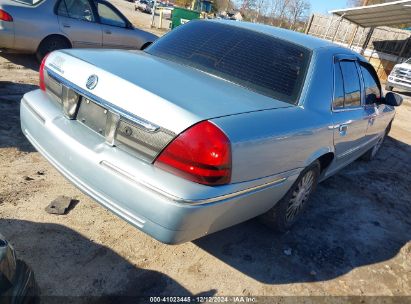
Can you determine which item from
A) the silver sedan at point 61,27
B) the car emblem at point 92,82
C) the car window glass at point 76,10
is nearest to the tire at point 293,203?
the car emblem at point 92,82

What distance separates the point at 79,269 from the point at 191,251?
866 mm

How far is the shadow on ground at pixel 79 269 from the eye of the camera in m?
2.43

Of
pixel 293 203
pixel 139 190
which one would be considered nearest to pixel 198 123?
pixel 139 190

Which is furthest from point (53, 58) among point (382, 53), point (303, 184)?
point (382, 53)

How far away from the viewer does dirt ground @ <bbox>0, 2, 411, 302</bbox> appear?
261 cm

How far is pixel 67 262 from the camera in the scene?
2.62 metres

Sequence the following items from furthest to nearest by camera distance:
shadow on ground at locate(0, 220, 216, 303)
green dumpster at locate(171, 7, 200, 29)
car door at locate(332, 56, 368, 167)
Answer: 1. green dumpster at locate(171, 7, 200, 29)
2. car door at locate(332, 56, 368, 167)
3. shadow on ground at locate(0, 220, 216, 303)

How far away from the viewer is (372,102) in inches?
179

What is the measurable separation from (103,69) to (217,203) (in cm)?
117

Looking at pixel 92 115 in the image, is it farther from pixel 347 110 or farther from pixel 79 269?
pixel 347 110

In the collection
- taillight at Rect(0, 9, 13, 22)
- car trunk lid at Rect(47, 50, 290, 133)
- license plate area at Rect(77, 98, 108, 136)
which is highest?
car trunk lid at Rect(47, 50, 290, 133)

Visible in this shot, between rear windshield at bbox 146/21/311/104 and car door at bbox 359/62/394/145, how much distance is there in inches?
58.3

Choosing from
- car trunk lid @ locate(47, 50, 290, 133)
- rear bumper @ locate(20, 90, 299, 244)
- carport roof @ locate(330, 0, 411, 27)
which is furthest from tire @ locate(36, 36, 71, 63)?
carport roof @ locate(330, 0, 411, 27)

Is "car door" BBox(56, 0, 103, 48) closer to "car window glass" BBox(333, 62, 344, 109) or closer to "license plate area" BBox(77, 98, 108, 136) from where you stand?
"license plate area" BBox(77, 98, 108, 136)
